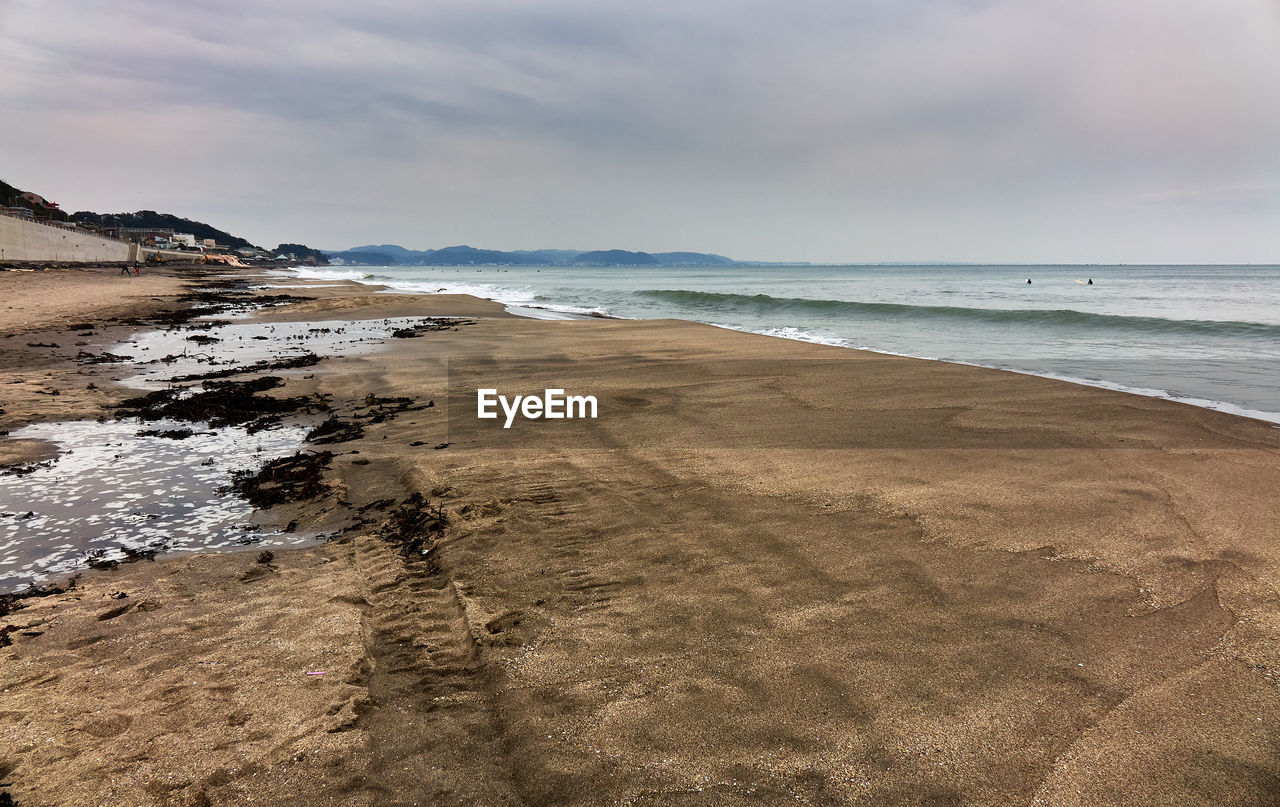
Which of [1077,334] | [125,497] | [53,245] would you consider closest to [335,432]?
[125,497]

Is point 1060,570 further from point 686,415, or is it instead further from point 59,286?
point 59,286

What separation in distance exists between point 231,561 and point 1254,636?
19.5 ft

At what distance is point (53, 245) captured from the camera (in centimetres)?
5938

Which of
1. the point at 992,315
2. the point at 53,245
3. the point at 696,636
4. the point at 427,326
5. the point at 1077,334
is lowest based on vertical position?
the point at 696,636

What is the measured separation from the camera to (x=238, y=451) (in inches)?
251

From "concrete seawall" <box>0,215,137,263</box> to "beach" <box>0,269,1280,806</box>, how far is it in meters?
66.1

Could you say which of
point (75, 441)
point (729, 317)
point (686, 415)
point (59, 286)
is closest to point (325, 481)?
point (75, 441)

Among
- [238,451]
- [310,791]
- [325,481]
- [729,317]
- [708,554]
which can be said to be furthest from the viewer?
[729,317]

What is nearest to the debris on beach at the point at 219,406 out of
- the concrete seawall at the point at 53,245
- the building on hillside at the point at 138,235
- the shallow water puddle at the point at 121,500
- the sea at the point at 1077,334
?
the shallow water puddle at the point at 121,500

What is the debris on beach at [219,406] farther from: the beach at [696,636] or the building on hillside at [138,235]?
the building on hillside at [138,235]

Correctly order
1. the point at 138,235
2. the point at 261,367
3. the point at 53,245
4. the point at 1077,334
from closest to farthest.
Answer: the point at 261,367 → the point at 1077,334 → the point at 53,245 → the point at 138,235

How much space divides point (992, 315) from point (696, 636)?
2747cm

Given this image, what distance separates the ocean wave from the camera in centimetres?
2009

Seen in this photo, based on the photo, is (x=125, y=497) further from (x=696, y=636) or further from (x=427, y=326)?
(x=427, y=326)
